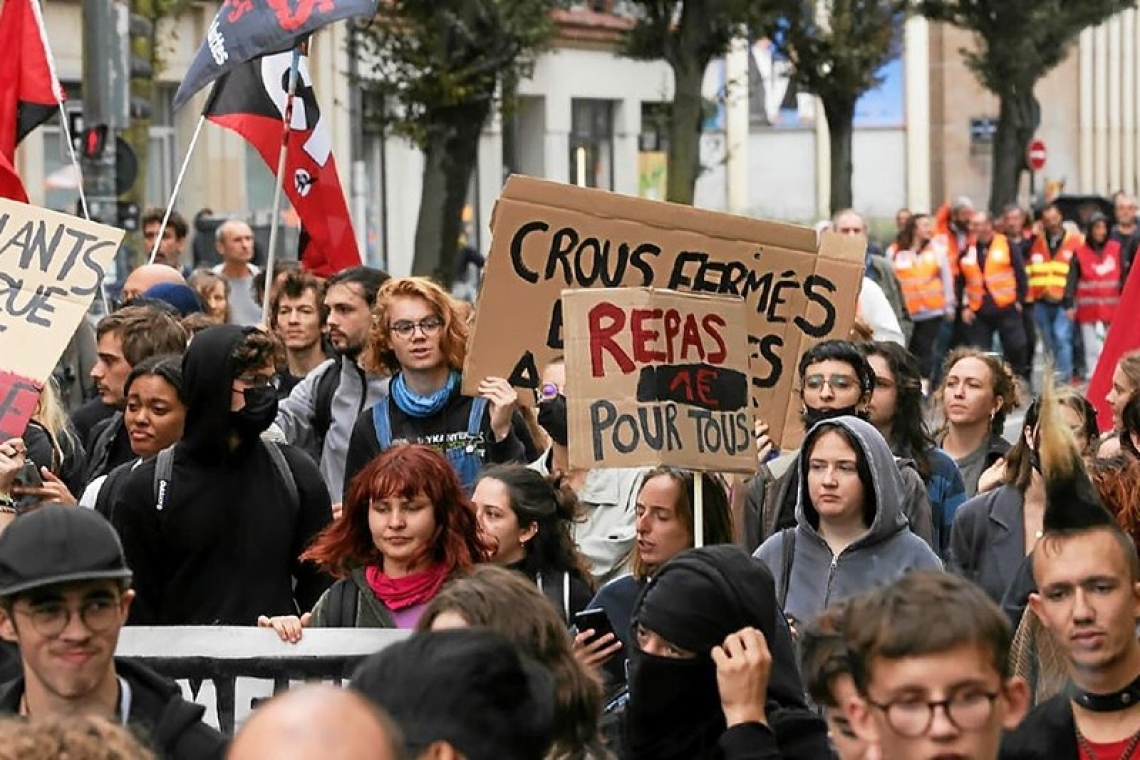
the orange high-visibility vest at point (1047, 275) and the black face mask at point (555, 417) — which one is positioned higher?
the black face mask at point (555, 417)

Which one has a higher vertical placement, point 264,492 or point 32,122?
point 32,122

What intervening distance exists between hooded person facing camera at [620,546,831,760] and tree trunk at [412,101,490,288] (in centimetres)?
2226

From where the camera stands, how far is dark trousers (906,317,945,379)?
23.4 meters

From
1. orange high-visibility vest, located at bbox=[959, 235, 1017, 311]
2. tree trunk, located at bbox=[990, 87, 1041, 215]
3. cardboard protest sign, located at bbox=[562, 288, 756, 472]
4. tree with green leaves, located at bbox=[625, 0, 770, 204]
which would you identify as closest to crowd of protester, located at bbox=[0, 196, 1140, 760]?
cardboard protest sign, located at bbox=[562, 288, 756, 472]

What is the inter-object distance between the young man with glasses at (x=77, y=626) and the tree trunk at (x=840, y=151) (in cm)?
3668

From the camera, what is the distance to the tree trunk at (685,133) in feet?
107

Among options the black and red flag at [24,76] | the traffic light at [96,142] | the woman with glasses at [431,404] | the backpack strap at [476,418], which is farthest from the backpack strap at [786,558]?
the traffic light at [96,142]

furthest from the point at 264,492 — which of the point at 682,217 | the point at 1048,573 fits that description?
the point at 1048,573

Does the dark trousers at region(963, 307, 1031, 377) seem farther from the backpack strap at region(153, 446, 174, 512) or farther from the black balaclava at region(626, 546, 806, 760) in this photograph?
the black balaclava at region(626, 546, 806, 760)

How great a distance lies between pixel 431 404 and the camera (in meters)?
8.73

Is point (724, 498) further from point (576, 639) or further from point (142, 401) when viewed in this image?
point (142, 401)

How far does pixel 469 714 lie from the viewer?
3.75 m

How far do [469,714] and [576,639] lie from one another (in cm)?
248

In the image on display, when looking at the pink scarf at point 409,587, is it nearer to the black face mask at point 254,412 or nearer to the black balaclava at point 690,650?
the black face mask at point 254,412
